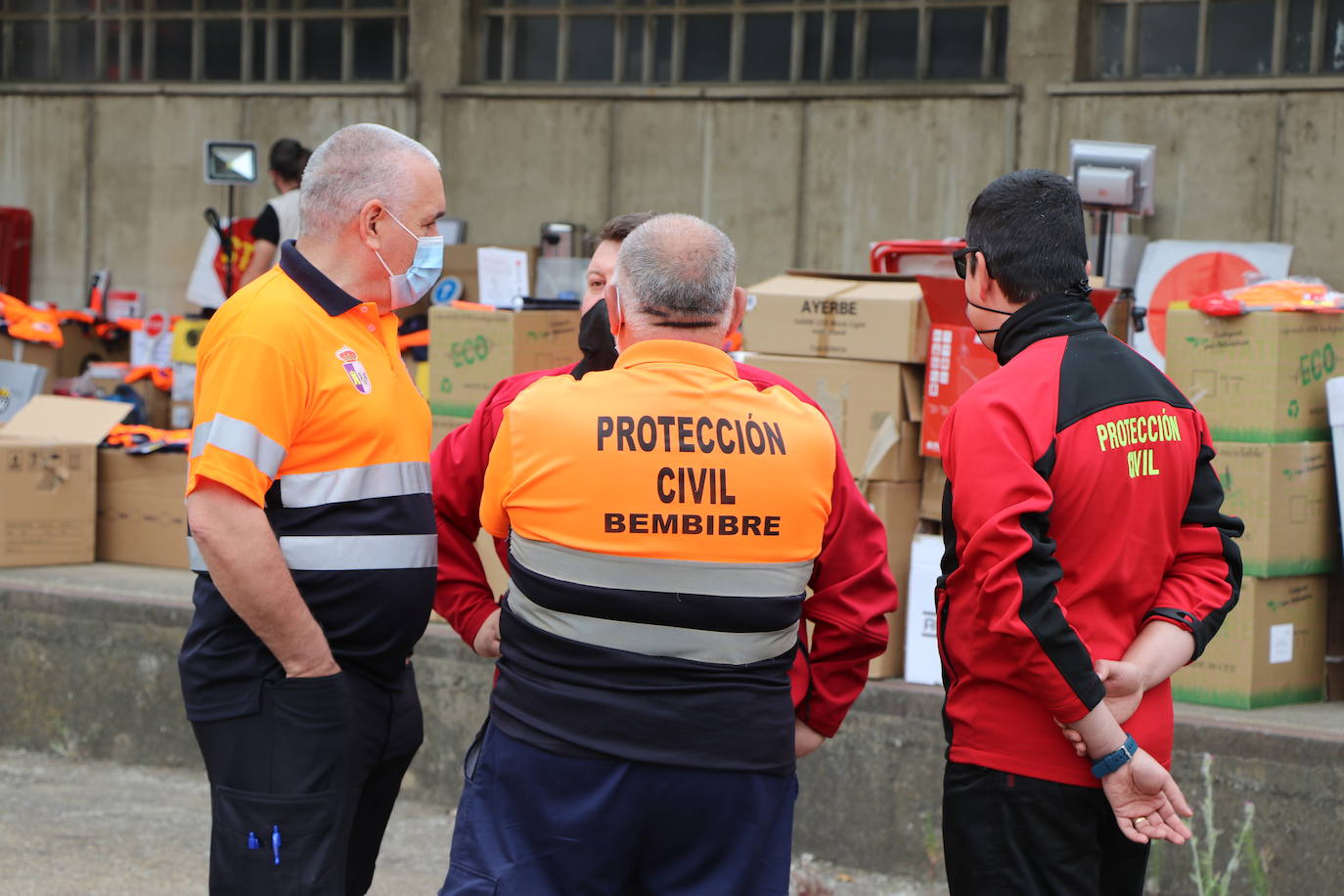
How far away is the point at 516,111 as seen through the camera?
30.4ft

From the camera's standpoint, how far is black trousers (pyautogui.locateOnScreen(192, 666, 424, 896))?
267cm

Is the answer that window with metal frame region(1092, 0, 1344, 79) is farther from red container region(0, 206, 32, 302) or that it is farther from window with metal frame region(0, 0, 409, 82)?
red container region(0, 206, 32, 302)

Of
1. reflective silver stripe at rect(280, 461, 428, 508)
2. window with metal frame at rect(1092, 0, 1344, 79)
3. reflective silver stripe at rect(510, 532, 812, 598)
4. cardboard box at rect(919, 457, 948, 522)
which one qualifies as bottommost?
cardboard box at rect(919, 457, 948, 522)

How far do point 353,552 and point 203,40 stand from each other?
8.25 meters

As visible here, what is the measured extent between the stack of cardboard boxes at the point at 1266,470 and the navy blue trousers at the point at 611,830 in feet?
8.31

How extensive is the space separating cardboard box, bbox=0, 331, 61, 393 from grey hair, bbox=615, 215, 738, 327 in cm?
699

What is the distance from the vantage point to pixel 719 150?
886 centimetres

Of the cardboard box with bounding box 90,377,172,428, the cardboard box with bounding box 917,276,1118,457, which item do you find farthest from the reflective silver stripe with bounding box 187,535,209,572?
the cardboard box with bounding box 90,377,172,428

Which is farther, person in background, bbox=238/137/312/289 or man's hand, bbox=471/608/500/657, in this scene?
person in background, bbox=238/137/312/289

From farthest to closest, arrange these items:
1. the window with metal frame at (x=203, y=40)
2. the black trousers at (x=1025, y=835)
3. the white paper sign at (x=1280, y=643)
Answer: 1. the window with metal frame at (x=203, y=40)
2. the white paper sign at (x=1280, y=643)
3. the black trousers at (x=1025, y=835)

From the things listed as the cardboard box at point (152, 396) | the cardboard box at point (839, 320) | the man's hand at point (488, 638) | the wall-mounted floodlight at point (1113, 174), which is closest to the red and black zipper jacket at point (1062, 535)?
the man's hand at point (488, 638)

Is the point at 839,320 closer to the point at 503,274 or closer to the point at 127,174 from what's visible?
the point at 503,274

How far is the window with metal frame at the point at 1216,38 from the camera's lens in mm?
7656

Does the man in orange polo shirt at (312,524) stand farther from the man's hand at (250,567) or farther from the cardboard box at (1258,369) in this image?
the cardboard box at (1258,369)
